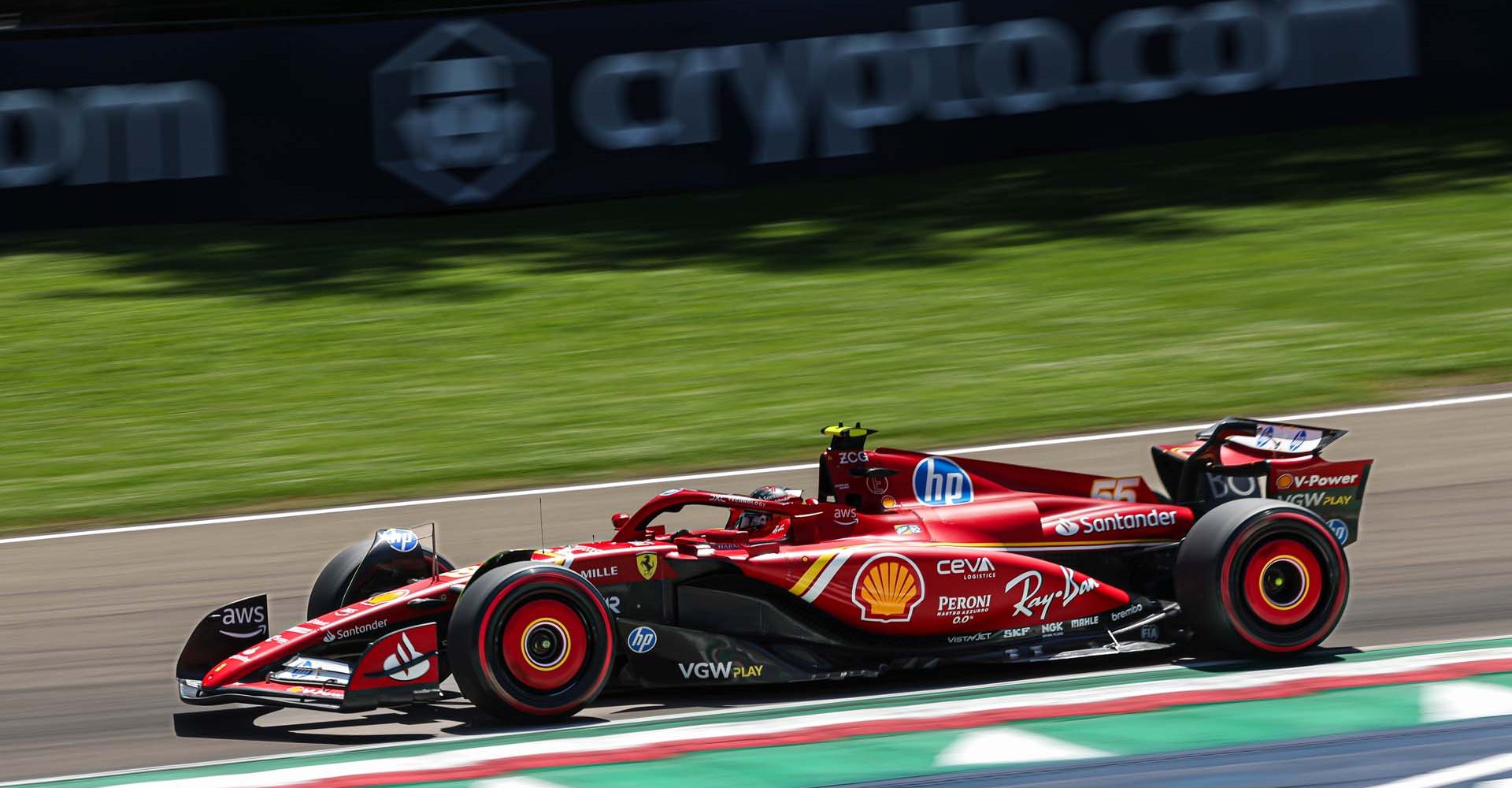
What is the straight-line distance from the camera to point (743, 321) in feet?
46.1

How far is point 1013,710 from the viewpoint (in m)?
6.27

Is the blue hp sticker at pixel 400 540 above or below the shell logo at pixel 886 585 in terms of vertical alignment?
above

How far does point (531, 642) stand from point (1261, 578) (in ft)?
8.70

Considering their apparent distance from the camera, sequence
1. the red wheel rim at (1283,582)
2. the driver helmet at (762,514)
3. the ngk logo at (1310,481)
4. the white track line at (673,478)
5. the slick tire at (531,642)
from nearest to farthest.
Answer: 1. the slick tire at (531,642)
2. the red wheel rim at (1283,582)
3. the driver helmet at (762,514)
4. the ngk logo at (1310,481)
5. the white track line at (673,478)

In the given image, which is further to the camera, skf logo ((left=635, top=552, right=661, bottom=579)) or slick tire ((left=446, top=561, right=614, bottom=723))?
skf logo ((left=635, top=552, right=661, bottom=579))

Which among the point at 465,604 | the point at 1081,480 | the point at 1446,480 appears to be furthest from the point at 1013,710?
the point at 1446,480

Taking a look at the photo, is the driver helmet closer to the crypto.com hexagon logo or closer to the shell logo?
the shell logo

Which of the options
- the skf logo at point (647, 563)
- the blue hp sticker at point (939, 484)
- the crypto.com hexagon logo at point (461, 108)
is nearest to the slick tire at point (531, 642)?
the skf logo at point (647, 563)

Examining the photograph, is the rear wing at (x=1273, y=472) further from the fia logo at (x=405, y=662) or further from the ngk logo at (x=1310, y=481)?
the fia logo at (x=405, y=662)

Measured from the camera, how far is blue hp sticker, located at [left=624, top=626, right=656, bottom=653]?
636cm

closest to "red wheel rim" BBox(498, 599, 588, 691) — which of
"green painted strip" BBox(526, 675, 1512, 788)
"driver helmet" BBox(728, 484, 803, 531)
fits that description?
"green painted strip" BBox(526, 675, 1512, 788)

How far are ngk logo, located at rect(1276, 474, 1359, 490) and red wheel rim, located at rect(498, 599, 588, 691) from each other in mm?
2808

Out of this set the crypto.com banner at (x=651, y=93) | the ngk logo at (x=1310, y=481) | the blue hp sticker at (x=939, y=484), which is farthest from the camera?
the crypto.com banner at (x=651, y=93)

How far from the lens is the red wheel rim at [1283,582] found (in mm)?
6559
